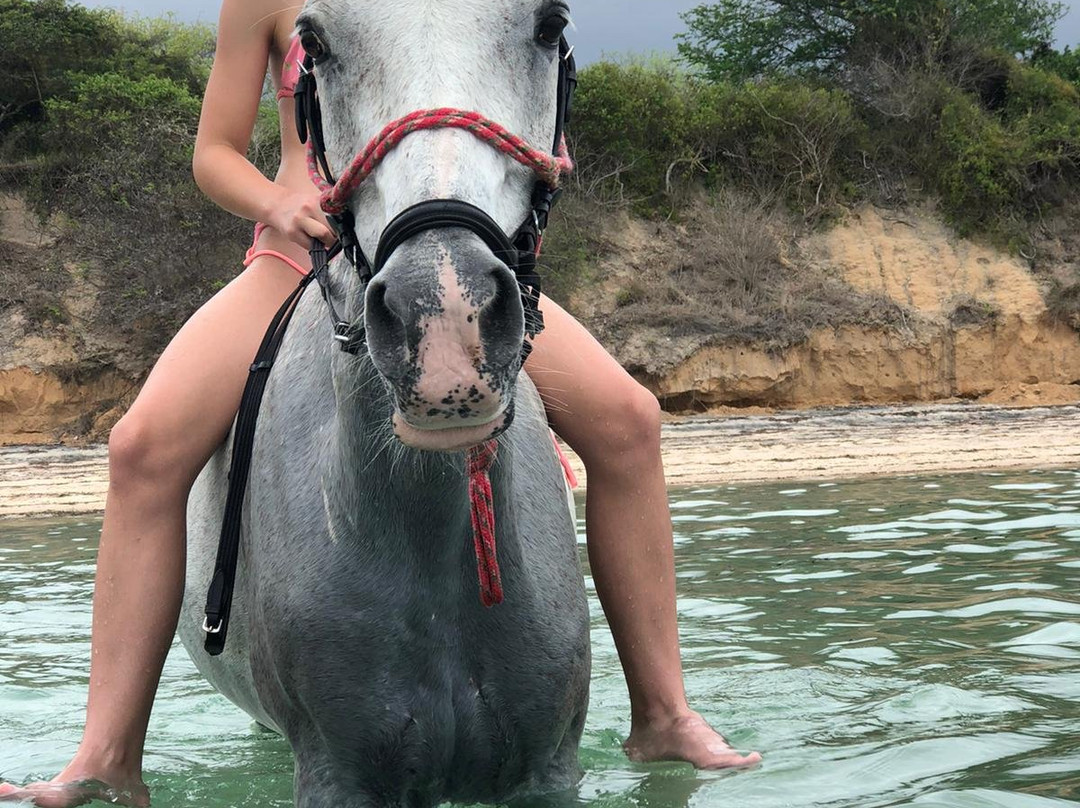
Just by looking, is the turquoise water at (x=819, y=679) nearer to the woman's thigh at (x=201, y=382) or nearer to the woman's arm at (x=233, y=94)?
the woman's thigh at (x=201, y=382)

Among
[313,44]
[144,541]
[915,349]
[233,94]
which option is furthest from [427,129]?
[915,349]

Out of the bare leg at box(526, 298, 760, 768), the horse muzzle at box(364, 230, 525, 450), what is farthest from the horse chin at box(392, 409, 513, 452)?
the bare leg at box(526, 298, 760, 768)

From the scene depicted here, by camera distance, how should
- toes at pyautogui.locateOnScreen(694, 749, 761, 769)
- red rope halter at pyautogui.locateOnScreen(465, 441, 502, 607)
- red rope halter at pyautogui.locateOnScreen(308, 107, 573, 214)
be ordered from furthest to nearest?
1. toes at pyautogui.locateOnScreen(694, 749, 761, 769)
2. red rope halter at pyautogui.locateOnScreen(465, 441, 502, 607)
3. red rope halter at pyautogui.locateOnScreen(308, 107, 573, 214)

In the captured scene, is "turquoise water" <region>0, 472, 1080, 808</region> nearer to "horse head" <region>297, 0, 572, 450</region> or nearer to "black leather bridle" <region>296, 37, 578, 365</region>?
"black leather bridle" <region>296, 37, 578, 365</region>

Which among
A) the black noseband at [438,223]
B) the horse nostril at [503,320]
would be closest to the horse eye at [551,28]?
the black noseband at [438,223]

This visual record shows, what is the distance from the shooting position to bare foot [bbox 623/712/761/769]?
325 centimetres

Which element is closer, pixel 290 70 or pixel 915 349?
pixel 290 70

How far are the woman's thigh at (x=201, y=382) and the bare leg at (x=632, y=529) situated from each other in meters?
0.76

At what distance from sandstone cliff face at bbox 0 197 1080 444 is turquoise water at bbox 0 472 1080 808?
10294mm

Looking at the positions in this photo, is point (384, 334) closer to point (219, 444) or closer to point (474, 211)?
point (474, 211)

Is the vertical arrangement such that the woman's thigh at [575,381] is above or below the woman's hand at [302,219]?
below

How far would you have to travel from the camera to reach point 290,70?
307 centimetres

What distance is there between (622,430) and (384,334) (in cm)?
136

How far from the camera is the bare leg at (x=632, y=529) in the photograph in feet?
10.2
